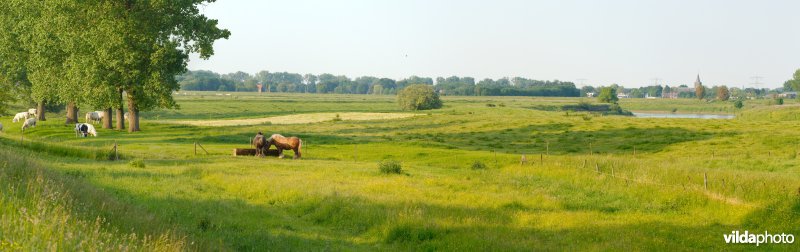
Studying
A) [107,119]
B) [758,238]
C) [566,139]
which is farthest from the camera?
[107,119]

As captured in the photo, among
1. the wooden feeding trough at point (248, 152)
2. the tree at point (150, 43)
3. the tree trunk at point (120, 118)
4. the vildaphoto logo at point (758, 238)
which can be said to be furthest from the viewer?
the tree trunk at point (120, 118)

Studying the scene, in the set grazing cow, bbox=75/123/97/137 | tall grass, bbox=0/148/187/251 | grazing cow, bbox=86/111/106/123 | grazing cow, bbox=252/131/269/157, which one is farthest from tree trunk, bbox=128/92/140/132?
tall grass, bbox=0/148/187/251

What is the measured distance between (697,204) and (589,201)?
12.0ft

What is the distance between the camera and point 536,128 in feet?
266

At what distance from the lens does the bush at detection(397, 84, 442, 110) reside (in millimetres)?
156000

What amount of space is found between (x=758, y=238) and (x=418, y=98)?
138 meters

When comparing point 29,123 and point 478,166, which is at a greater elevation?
point 29,123

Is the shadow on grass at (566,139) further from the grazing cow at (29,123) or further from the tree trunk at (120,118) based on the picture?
the grazing cow at (29,123)

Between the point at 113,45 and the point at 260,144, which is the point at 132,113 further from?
the point at 260,144

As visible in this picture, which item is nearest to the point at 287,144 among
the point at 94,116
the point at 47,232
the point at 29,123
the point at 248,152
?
the point at 248,152

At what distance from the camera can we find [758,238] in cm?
1912

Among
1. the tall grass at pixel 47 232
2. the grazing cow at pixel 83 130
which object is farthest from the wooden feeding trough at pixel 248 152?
Answer: the tall grass at pixel 47 232

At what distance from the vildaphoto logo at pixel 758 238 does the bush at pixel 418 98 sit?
136212mm

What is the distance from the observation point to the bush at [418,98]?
512 ft
